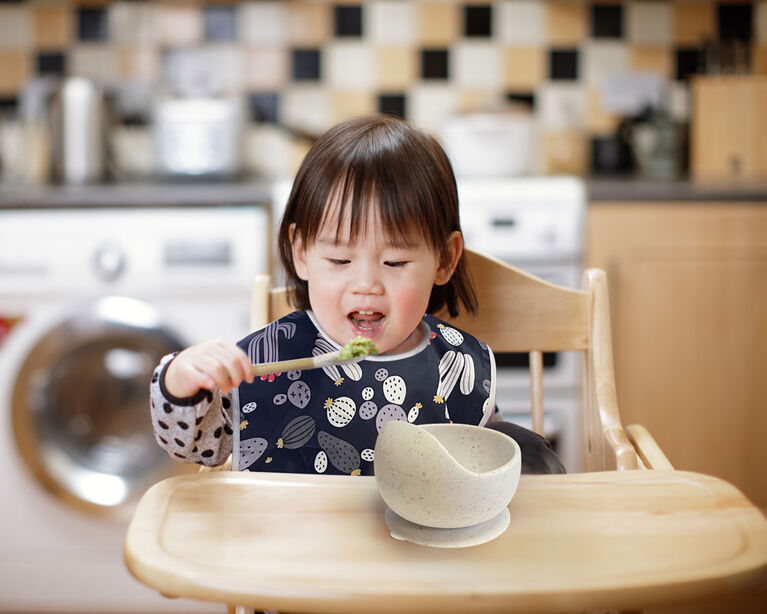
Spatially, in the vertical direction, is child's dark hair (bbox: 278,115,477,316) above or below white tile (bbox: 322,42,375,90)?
below

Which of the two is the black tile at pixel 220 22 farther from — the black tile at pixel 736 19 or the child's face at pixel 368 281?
the child's face at pixel 368 281

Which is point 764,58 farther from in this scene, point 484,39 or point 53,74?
point 53,74

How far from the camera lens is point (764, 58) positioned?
259 centimetres

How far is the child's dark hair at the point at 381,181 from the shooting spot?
0.89 meters

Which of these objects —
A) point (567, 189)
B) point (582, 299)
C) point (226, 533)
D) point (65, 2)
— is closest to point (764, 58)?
point (567, 189)

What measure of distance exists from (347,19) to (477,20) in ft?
1.24

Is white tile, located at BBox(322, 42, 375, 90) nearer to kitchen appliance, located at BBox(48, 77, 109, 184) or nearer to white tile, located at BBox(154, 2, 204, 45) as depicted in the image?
white tile, located at BBox(154, 2, 204, 45)

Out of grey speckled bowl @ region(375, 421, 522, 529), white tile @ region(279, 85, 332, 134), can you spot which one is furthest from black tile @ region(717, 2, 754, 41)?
grey speckled bowl @ region(375, 421, 522, 529)

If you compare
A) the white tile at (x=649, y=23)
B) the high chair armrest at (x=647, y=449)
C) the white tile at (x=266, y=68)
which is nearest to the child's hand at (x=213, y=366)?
the high chair armrest at (x=647, y=449)

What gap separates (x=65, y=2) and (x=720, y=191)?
6.16ft

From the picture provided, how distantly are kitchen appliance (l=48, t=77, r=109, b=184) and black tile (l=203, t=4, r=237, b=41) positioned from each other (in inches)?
17.7

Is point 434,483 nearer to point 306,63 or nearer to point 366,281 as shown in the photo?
point 366,281

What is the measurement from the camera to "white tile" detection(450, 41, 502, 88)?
262 centimetres

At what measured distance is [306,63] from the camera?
2639mm
